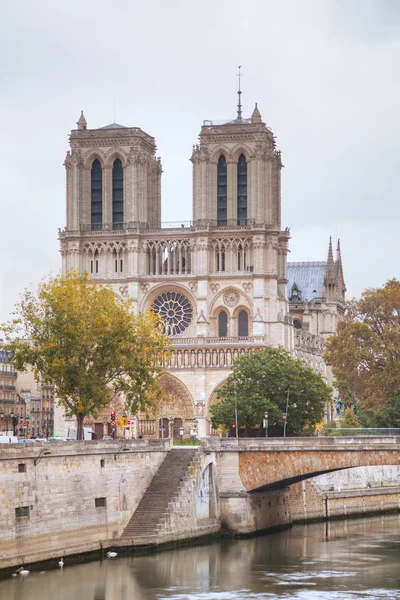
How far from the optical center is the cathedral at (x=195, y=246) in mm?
125375

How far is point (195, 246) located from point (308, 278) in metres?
46.0

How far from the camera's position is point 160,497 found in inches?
2746

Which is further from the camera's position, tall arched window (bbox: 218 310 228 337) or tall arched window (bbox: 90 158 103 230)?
tall arched window (bbox: 90 158 103 230)

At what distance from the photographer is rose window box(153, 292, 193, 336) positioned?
128875mm

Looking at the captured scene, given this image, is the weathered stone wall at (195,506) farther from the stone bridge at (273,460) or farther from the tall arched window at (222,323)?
the tall arched window at (222,323)

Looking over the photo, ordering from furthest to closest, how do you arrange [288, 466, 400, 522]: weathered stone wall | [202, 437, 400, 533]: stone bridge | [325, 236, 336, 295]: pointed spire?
[325, 236, 336, 295]: pointed spire, [288, 466, 400, 522]: weathered stone wall, [202, 437, 400, 533]: stone bridge

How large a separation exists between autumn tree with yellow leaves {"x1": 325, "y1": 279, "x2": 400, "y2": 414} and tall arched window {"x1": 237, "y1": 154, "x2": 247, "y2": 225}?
27.8 metres

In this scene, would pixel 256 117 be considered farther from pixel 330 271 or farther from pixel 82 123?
pixel 330 271

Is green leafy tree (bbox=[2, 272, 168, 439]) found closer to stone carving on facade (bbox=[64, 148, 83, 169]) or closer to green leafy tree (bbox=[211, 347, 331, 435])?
green leafy tree (bbox=[211, 347, 331, 435])

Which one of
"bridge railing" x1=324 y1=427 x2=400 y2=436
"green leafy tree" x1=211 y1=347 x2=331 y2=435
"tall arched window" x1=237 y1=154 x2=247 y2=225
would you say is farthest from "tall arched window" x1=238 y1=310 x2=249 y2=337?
"bridge railing" x1=324 y1=427 x2=400 y2=436

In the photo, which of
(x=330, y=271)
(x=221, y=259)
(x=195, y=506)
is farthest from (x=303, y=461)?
(x=330, y=271)

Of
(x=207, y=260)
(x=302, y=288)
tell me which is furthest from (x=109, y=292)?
(x=302, y=288)

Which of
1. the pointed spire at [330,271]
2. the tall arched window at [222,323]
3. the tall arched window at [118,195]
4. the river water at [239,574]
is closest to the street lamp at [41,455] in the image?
the river water at [239,574]

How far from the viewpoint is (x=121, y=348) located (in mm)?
79312
